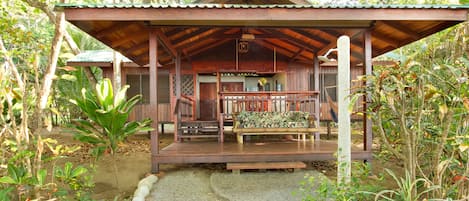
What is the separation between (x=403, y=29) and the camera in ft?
15.9

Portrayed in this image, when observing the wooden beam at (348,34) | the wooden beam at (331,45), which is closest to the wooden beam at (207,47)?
the wooden beam at (331,45)

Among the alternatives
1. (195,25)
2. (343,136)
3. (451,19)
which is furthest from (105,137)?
(451,19)

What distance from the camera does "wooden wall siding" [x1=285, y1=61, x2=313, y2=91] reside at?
9000 mm

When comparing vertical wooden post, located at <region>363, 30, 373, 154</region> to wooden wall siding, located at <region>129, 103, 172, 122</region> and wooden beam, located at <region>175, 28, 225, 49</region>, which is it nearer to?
wooden beam, located at <region>175, 28, 225, 49</region>

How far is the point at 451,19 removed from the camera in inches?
158

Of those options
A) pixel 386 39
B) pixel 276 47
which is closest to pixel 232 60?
pixel 276 47

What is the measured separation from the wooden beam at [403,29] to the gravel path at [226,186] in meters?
2.76

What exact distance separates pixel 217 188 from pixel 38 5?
17.7ft

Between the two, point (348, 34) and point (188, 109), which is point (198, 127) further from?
point (348, 34)

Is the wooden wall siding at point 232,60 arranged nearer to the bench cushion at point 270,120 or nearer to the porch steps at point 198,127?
the porch steps at point 198,127

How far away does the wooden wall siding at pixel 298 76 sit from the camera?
9.00 m

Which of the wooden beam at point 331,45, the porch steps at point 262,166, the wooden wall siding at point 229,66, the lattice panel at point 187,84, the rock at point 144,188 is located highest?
the wooden beam at point 331,45

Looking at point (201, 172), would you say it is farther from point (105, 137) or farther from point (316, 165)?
point (316, 165)

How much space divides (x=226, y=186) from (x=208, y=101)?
18.4ft
